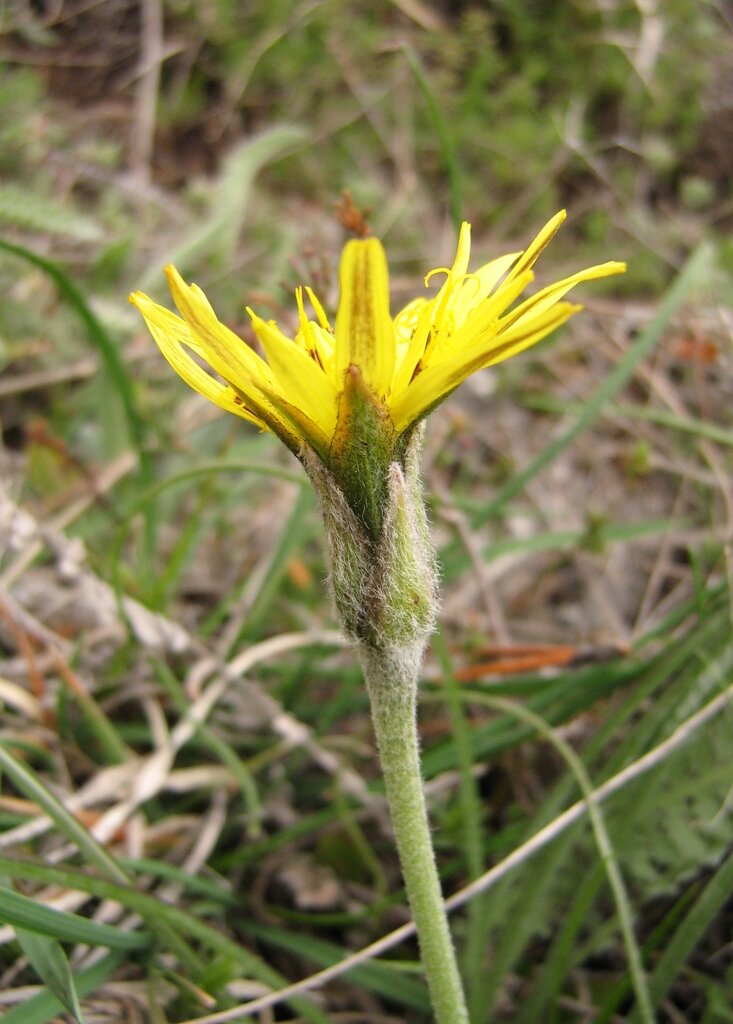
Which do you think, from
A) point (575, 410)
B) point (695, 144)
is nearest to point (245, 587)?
point (575, 410)

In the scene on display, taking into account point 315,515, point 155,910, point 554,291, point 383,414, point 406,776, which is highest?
point 315,515

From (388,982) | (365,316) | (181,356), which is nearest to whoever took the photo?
(365,316)

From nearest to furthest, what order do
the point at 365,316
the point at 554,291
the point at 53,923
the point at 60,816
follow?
1. the point at 365,316
2. the point at 554,291
3. the point at 53,923
4. the point at 60,816

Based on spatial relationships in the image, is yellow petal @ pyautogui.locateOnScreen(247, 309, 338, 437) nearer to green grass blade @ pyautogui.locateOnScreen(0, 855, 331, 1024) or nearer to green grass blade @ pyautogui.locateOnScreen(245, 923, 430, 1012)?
green grass blade @ pyautogui.locateOnScreen(0, 855, 331, 1024)

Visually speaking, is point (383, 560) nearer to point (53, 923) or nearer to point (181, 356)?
point (181, 356)

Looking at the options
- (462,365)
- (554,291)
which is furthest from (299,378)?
(554,291)

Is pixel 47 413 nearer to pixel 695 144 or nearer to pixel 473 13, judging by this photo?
pixel 473 13

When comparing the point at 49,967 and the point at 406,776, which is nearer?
the point at 406,776

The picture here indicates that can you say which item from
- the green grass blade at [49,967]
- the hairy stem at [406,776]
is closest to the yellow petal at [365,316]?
the hairy stem at [406,776]
